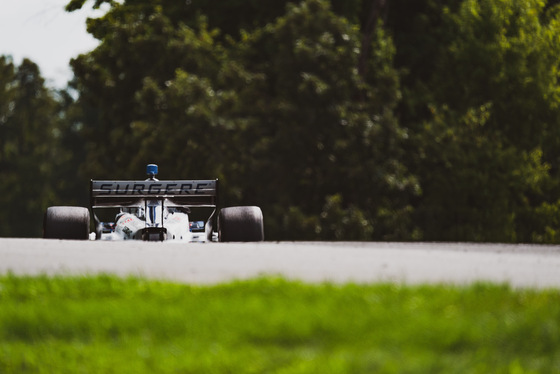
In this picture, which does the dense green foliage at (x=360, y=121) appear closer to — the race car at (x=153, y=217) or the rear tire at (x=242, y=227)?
the race car at (x=153, y=217)

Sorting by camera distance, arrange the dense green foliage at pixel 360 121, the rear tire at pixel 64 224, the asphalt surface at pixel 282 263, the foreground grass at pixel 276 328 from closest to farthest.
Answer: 1. the foreground grass at pixel 276 328
2. the asphalt surface at pixel 282 263
3. the rear tire at pixel 64 224
4. the dense green foliage at pixel 360 121

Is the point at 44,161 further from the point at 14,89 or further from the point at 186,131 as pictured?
the point at 186,131

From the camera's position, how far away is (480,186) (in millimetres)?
27859

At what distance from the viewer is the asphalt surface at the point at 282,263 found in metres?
10.0

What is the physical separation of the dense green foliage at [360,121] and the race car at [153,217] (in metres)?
9.32

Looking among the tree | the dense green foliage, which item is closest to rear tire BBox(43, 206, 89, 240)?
the dense green foliage

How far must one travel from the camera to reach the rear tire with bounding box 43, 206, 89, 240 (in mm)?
16047

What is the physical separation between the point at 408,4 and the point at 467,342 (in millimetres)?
27863

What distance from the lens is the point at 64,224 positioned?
1609 centimetres

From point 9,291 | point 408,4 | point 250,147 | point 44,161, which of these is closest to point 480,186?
point 250,147

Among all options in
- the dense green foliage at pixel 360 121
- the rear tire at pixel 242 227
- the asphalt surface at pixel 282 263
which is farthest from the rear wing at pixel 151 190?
the dense green foliage at pixel 360 121

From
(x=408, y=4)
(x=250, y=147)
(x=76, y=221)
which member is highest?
(x=408, y=4)

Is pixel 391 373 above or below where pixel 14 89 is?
below

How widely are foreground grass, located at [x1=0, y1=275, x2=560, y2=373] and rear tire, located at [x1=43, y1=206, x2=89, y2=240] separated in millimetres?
6985
